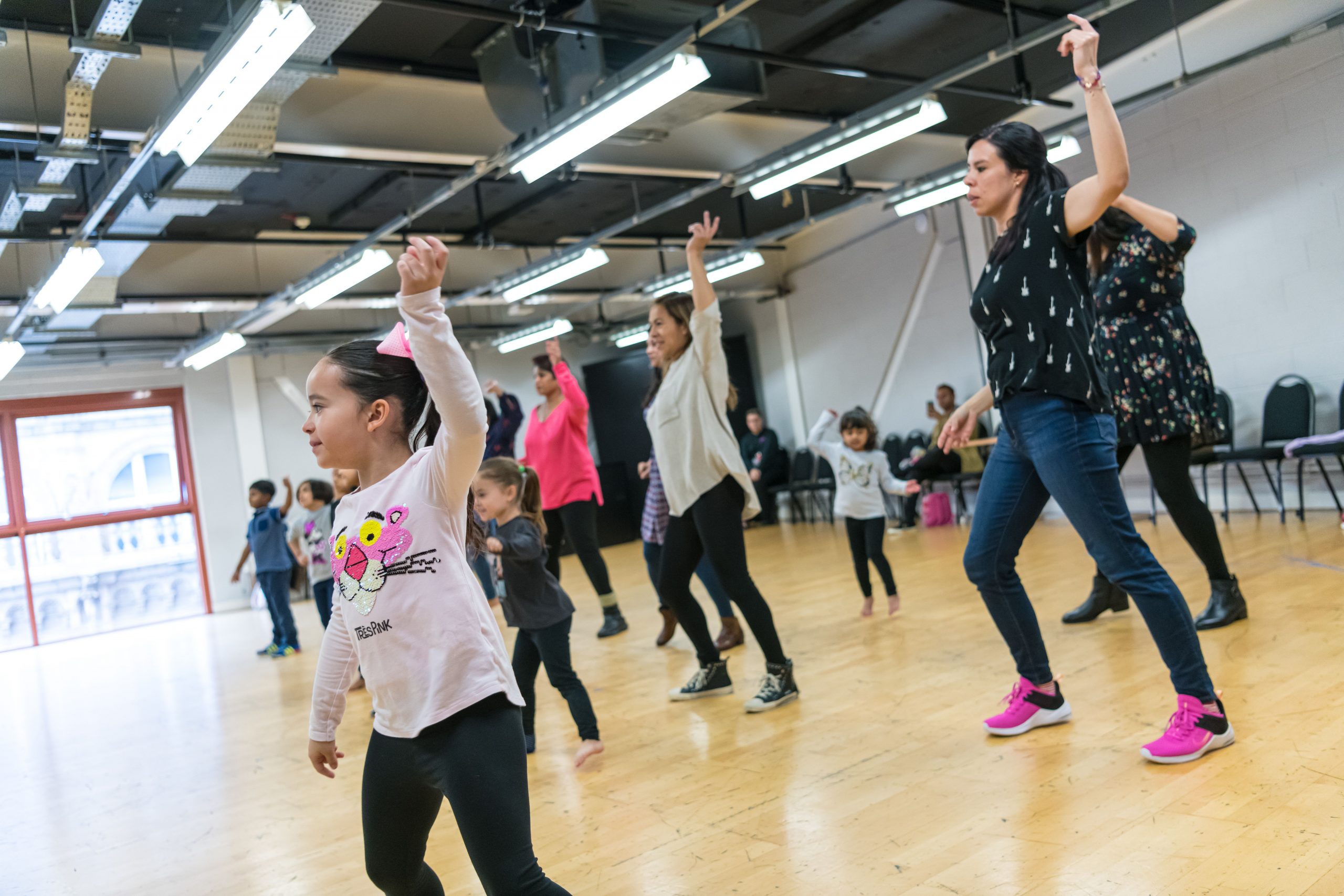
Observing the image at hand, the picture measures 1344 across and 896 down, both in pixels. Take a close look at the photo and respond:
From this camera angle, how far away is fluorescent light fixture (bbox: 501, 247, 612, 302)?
853 centimetres

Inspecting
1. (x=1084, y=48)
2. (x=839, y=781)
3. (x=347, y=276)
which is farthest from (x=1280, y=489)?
(x=347, y=276)

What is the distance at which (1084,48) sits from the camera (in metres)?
1.91

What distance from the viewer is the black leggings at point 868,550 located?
4.61 meters

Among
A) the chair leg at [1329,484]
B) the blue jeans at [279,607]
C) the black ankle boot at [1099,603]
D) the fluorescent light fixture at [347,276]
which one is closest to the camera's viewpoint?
the black ankle boot at [1099,603]

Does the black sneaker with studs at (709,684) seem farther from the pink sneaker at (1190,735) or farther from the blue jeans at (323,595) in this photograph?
the blue jeans at (323,595)

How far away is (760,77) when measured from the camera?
6.17 metres

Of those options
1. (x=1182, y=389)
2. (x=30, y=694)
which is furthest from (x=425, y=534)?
(x=30, y=694)

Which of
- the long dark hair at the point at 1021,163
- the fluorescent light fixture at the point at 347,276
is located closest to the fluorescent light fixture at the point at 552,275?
the fluorescent light fixture at the point at 347,276

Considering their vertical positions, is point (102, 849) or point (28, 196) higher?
point (28, 196)

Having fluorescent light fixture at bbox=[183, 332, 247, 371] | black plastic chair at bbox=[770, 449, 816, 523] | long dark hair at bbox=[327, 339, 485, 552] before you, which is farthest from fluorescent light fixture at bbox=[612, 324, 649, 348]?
long dark hair at bbox=[327, 339, 485, 552]

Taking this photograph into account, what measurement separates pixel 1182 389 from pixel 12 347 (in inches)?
375

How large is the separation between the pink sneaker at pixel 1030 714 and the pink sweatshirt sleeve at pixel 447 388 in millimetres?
1744

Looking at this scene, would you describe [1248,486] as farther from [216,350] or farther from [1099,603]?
[216,350]

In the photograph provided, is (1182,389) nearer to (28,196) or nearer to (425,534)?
(425,534)
